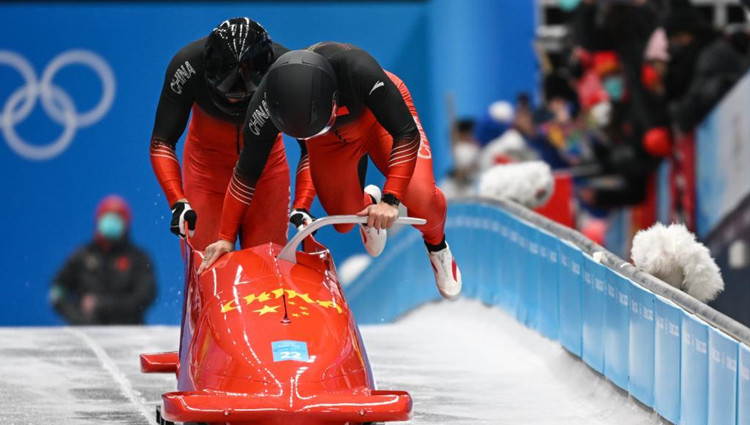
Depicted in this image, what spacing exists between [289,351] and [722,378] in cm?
153

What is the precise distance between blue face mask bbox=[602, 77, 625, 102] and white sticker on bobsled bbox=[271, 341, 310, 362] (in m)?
7.32

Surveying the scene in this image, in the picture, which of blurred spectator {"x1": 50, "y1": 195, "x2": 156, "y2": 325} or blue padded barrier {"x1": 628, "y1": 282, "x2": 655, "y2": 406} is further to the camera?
blurred spectator {"x1": 50, "y1": 195, "x2": 156, "y2": 325}

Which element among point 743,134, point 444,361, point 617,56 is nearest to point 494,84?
point 617,56

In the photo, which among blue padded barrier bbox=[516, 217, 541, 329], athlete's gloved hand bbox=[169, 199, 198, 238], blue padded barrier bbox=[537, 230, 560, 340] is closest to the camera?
athlete's gloved hand bbox=[169, 199, 198, 238]

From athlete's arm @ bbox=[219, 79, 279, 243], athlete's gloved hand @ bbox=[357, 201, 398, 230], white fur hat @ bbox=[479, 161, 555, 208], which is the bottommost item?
white fur hat @ bbox=[479, 161, 555, 208]

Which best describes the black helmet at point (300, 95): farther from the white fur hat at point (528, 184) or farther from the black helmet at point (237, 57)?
the white fur hat at point (528, 184)

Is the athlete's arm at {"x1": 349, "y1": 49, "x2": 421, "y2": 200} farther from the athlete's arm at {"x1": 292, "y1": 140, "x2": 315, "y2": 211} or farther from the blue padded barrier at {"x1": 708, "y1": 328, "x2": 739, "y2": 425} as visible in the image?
the blue padded barrier at {"x1": 708, "y1": 328, "x2": 739, "y2": 425}

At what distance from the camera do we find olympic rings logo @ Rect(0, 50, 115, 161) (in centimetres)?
1594

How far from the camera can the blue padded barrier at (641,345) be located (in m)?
6.18

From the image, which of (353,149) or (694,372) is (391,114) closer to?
(353,149)

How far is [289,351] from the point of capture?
507cm

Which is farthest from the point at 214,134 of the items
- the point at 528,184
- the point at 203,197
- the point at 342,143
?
the point at 528,184

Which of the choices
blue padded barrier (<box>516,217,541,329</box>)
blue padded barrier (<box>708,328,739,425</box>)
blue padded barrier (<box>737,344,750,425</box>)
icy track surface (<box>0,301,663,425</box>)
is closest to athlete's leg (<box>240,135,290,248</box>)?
icy track surface (<box>0,301,663,425</box>)

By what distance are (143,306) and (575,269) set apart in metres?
4.30
